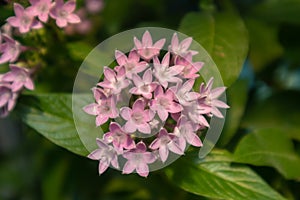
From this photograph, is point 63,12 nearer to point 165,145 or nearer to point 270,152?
point 165,145

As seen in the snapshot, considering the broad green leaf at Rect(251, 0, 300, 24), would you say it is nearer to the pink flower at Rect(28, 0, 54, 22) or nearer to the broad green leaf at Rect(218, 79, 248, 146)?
the broad green leaf at Rect(218, 79, 248, 146)

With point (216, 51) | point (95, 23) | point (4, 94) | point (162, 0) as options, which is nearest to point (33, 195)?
point (95, 23)

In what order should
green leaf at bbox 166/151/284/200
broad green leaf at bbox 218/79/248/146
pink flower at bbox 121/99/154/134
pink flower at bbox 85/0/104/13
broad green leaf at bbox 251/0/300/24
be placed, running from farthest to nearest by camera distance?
pink flower at bbox 85/0/104/13
broad green leaf at bbox 251/0/300/24
broad green leaf at bbox 218/79/248/146
green leaf at bbox 166/151/284/200
pink flower at bbox 121/99/154/134

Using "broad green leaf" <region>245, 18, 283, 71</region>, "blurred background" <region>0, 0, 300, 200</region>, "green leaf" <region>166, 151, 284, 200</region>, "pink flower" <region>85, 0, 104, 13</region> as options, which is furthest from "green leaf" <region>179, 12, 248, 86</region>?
"pink flower" <region>85, 0, 104, 13</region>

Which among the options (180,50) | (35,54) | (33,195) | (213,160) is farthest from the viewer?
(33,195)

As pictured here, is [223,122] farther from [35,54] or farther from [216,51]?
[35,54]

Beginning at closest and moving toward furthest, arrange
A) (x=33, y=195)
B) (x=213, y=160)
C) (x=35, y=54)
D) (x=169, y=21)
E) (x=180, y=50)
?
(x=180, y=50) → (x=213, y=160) → (x=35, y=54) → (x=169, y=21) → (x=33, y=195)

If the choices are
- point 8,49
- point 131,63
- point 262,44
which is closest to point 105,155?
point 131,63
